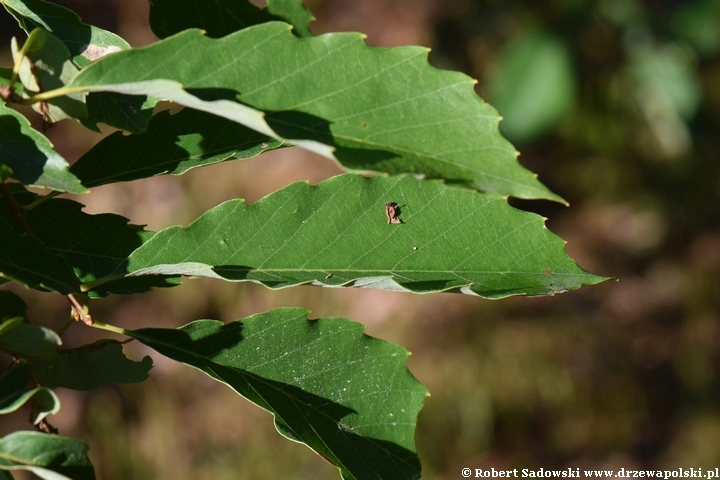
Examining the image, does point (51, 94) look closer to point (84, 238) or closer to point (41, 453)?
point (84, 238)

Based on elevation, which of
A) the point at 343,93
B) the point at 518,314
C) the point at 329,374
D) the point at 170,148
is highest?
the point at 343,93

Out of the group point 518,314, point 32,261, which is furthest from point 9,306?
point 518,314

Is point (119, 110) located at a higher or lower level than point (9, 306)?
higher

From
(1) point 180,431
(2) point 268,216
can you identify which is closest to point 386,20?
(1) point 180,431

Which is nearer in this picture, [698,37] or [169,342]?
[169,342]

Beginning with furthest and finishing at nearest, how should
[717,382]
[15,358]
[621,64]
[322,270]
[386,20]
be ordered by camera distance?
[386,20]
[717,382]
[621,64]
[322,270]
[15,358]

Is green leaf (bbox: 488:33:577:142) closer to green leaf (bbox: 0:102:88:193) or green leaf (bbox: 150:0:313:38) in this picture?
green leaf (bbox: 150:0:313:38)

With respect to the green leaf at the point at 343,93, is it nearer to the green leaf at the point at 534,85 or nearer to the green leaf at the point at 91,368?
the green leaf at the point at 91,368

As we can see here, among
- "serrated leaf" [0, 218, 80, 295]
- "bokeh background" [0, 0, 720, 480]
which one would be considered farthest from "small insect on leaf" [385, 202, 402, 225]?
"bokeh background" [0, 0, 720, 480]

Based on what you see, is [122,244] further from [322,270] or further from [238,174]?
[238,174]
